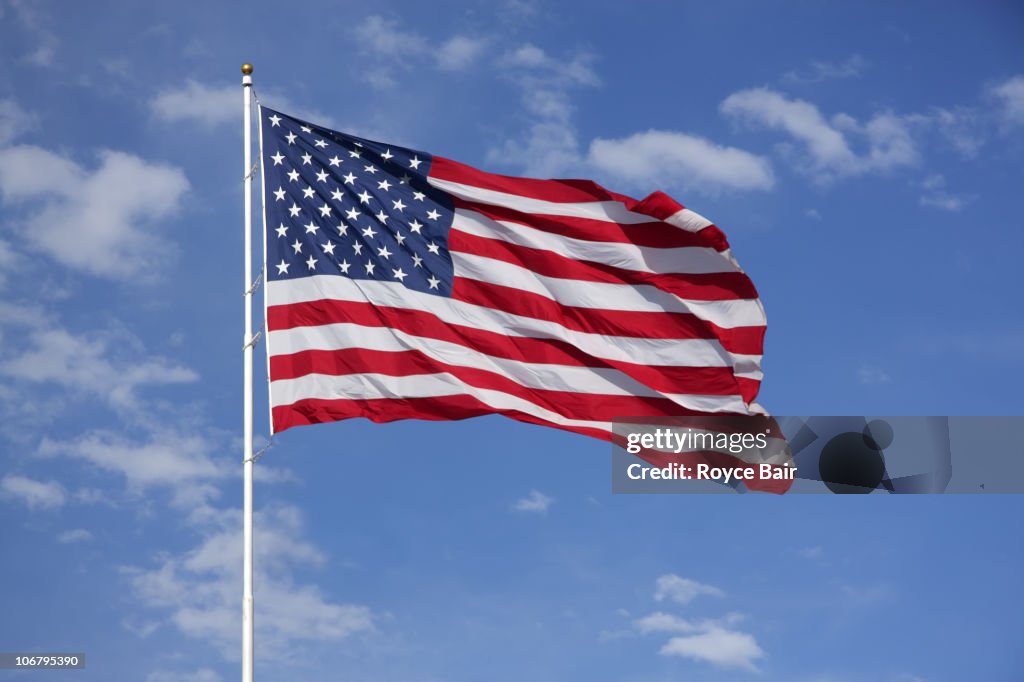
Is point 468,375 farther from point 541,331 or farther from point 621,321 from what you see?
point 621,321

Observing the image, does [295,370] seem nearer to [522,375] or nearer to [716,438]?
[522,375]

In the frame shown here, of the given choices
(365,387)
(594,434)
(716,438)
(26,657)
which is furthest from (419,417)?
(26,657)

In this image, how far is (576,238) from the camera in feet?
81.9

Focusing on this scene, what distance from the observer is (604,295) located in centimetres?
2481

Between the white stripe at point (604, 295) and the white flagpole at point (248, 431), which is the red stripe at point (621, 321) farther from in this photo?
the white flagpole at point (248, 431)

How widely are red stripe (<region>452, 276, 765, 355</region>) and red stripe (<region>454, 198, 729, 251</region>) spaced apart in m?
1.19

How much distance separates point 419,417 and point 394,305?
1.92m

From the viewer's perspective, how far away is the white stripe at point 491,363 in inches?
906

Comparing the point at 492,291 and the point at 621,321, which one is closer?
the point at 492,291

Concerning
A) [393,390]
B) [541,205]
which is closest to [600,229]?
[541,205]

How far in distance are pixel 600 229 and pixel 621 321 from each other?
1628mm

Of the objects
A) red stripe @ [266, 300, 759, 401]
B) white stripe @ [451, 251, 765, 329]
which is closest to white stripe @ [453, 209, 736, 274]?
white stripe @ [451, 251, 765, 329]

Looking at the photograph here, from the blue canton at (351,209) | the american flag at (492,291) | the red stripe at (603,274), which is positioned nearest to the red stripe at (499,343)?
the american flag at (492,291)

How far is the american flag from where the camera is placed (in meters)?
23.3
